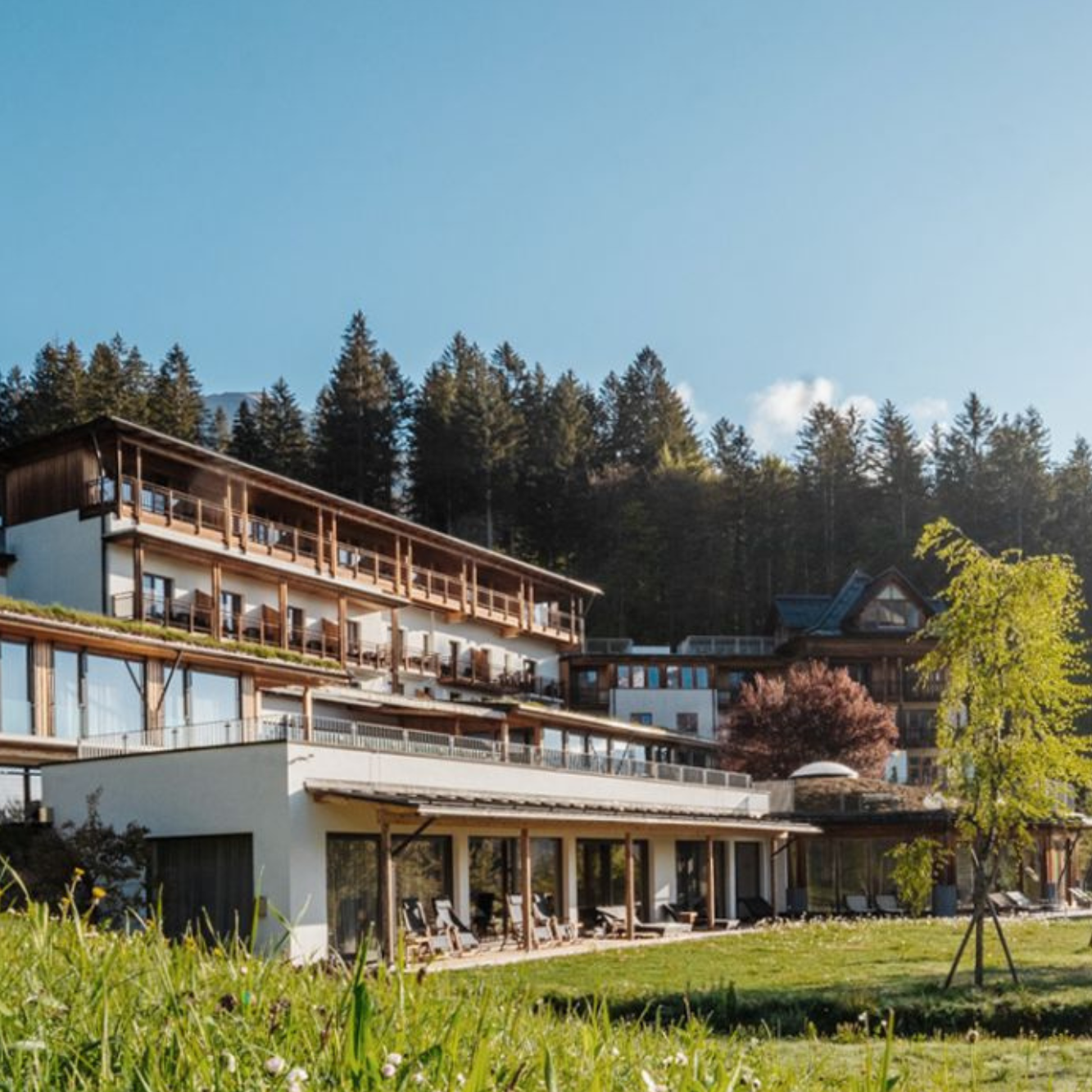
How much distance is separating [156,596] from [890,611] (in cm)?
3617

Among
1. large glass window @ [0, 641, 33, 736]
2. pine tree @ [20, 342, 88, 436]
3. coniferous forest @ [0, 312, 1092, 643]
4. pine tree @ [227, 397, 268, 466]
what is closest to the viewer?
large glass window @ [0, 641, 33, 736]

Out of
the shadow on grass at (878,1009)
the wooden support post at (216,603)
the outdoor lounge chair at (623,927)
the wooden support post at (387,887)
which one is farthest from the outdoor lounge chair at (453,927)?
the wooden support post at (216,603)

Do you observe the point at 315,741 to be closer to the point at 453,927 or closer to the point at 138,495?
the point at 453,927

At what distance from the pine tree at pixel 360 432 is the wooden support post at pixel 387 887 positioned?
52.4 metres

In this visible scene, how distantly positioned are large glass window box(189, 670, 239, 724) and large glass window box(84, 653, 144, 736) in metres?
1.65

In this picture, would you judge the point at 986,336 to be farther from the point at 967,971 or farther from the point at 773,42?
the point at 967,971

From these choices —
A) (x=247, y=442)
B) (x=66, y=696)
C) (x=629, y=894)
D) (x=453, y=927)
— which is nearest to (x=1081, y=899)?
(x=629, y=894)

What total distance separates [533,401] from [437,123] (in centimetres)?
7231

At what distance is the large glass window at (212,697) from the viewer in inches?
Result: 1309

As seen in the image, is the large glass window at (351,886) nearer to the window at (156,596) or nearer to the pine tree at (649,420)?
the window at (156,596)

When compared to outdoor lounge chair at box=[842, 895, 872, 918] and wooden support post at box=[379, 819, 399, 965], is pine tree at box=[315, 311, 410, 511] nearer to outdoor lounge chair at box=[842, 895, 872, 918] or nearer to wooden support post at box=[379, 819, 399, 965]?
outdoor lounge chair at box=[842, 895, 872, 918]

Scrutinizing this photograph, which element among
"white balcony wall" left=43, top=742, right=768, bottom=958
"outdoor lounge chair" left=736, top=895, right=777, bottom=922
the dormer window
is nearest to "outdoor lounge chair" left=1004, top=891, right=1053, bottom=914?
"outdoor lounge chair" left=736, top=895, right=777, bottom=922

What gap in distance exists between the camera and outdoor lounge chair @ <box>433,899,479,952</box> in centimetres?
2609

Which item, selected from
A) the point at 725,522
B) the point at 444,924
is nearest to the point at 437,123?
the point at 444,924
